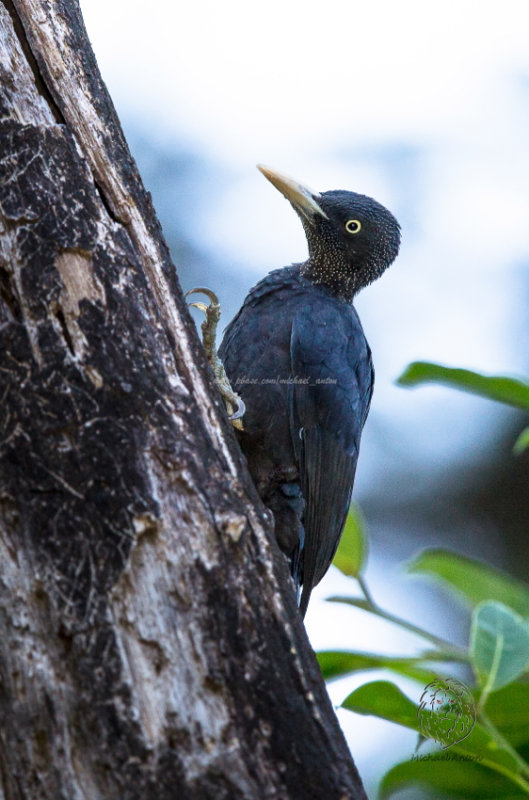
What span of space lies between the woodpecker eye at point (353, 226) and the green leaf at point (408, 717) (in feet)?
7.85

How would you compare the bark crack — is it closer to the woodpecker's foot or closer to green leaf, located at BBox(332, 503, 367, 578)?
the woodpecker's foot

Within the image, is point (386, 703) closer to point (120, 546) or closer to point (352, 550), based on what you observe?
point (352, 550)

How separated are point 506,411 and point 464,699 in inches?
192

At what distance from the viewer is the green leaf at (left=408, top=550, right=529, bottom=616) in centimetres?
277

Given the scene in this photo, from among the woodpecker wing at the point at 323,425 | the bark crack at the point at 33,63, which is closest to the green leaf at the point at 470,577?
the woodpecker wing at the point at 323,425

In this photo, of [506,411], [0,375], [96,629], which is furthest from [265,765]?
[506,411]

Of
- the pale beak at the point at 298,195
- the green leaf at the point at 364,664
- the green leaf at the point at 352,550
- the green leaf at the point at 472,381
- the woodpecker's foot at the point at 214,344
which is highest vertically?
the pale beak at the point at 298,195

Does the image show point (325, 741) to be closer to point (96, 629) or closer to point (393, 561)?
point (96, 629)

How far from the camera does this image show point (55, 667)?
5.10 ft

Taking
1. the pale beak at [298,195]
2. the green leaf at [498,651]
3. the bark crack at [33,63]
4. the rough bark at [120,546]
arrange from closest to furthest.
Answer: the rough bark at [120,546] → the bark crack at [33,63] → the green leaf at [498,651] → the pale beak at [298,195]

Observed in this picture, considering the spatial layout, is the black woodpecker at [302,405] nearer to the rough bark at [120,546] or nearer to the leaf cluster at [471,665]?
the leaf cluster at [471,665]

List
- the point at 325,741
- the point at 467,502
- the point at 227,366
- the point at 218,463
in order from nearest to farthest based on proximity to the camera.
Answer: the point at 325,741, the point at 218,463, the point at 227,366, the point at 467,502

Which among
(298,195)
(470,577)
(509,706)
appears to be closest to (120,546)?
(509,706)

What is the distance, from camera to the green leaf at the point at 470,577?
2.77 m
